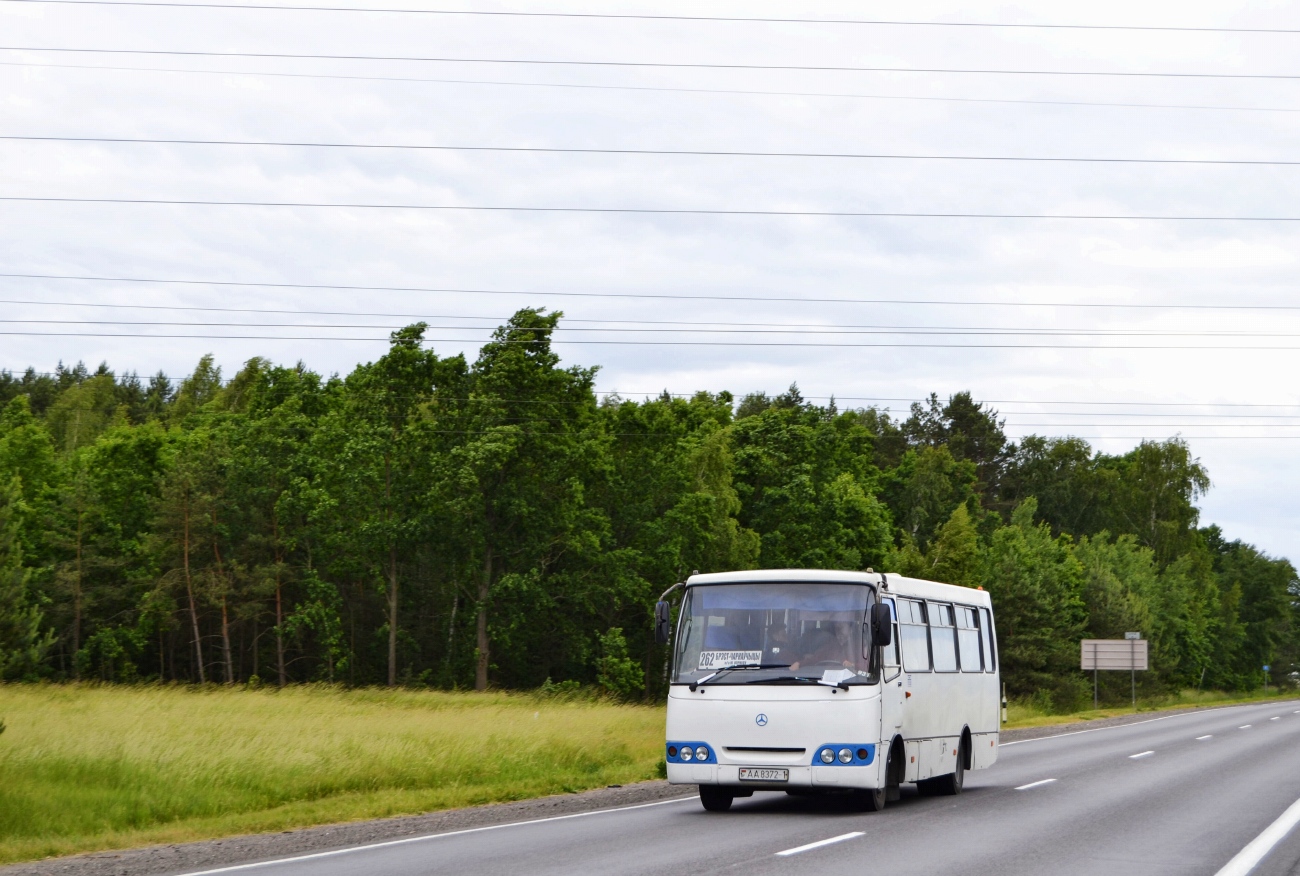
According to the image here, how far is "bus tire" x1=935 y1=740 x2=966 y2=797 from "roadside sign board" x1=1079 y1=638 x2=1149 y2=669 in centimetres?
4912

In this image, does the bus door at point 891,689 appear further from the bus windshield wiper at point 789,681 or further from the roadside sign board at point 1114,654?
the roadside sign board at point 1114,654

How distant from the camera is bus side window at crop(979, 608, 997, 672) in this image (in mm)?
23323

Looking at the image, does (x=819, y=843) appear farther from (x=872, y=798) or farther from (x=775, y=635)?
(x=775, y=635)

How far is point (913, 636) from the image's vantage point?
1866cm

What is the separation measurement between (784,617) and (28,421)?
78888 millimetres

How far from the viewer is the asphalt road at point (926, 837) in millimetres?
11977

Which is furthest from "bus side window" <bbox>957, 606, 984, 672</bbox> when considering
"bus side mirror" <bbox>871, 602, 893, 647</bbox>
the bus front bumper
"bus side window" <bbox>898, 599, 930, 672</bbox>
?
the bus front bumper

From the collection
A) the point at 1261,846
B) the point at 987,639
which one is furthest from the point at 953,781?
the point at 1261,846

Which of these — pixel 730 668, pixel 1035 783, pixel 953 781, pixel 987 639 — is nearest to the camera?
pixel 730 668

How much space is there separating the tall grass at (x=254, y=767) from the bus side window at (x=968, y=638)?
544 cm

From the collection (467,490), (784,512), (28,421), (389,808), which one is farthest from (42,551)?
(389,808)

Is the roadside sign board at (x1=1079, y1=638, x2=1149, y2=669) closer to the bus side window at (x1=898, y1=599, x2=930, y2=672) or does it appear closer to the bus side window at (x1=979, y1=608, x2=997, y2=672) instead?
the bus side window at (x1=979, y1=608, x2=997, y2=672)

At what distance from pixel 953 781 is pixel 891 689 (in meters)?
4.23

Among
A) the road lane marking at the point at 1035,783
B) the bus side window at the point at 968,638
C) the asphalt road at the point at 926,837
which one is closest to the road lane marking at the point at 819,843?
the asphalt road at the point at 926,837
